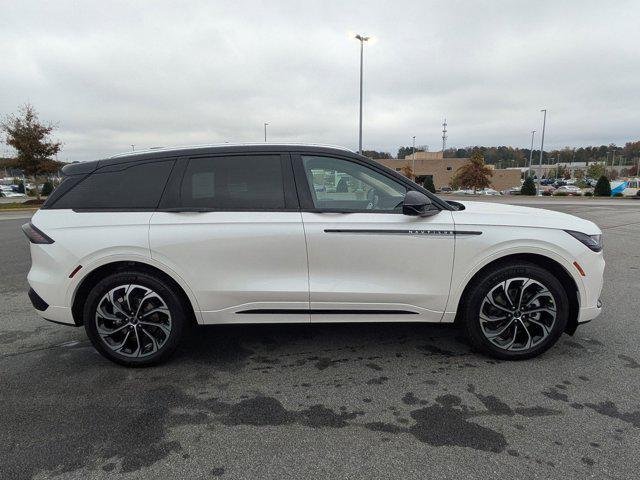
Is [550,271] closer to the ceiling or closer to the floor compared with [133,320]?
closer to the ceiling

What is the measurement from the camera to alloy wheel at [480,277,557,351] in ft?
10.7

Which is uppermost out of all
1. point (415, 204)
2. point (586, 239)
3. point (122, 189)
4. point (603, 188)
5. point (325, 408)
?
point (122, 189)

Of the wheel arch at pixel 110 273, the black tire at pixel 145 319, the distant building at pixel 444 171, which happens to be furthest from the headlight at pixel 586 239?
the distant building at pixel 444 171

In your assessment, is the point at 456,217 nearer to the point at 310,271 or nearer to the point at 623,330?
the point at 310,271

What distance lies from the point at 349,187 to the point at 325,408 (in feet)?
5.78

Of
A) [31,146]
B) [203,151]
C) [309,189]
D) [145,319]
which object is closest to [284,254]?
[309,189]

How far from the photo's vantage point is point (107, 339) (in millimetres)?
3303

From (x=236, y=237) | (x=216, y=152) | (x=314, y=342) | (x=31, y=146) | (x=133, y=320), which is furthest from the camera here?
(x=31, y=146)

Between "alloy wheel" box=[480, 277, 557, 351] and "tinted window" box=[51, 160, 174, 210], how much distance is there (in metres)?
2.94

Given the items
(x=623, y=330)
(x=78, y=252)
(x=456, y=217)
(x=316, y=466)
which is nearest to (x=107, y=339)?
(x=78, y=252)

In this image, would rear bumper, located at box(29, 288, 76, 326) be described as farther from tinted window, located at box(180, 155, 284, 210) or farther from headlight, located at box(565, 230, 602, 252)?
headlight, located at box(565, 230, 602, 252)

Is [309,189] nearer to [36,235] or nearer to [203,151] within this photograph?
[203,151]

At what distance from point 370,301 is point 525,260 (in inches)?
54.0

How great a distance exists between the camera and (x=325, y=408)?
9.03ft
